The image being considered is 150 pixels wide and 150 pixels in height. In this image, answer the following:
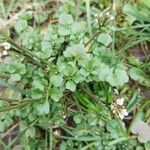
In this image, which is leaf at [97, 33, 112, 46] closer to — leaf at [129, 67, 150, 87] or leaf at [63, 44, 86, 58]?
leaf at [63, 44, 86, 58]

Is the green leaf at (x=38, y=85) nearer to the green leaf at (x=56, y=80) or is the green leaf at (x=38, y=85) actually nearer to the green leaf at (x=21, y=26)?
the green leaf at (x=56, y=80)

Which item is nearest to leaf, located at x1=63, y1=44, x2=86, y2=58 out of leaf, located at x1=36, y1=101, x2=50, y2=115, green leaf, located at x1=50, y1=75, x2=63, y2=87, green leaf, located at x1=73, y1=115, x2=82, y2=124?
green leaf, located at x1=50, y1=75, x2=63, y2=87

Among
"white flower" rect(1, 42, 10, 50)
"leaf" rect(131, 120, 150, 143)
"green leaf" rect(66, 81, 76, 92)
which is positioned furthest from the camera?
"leaf" rect(131, 120, 150, 143)

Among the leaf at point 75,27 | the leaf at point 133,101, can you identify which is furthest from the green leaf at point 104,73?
the leaf at point 133,101

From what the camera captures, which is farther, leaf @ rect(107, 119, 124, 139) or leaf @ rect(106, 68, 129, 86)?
leaf @ rect(107, 119, 124, 139)

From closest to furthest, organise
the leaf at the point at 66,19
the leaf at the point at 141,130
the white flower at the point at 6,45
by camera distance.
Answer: the white flower at the point at 6,45 < the leaf at the point at 66,19 < the leaf at the point at 141,130

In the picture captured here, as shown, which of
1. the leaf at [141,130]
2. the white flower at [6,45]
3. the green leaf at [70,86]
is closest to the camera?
the white flower at [6,45]

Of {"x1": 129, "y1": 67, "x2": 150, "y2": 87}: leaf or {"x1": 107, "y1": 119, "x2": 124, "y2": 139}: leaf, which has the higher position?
{"x1": 129, "y1": 67, "x2": 150, "y2": 87}: leaf
